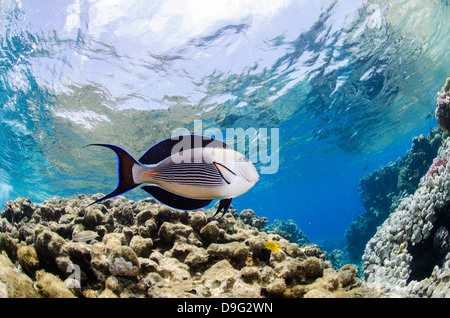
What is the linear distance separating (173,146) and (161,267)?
1447 millimetres

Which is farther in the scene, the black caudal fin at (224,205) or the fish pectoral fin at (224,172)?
the black caudal fin at (224,205)

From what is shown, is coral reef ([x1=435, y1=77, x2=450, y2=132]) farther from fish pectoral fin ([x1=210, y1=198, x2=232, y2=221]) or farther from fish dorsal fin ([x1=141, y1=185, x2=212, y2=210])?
fish dorsal fin ([x1=141, y1=185, x2=212, y2=210])

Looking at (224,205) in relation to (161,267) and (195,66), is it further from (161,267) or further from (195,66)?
(195,66)

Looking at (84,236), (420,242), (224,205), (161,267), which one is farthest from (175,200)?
(420,242)

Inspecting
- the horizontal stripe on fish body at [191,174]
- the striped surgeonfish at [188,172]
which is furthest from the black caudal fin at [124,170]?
the horizontal stripe on fish body at [191,174]

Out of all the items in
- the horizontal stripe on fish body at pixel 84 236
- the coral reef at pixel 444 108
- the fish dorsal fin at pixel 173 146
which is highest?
the coral reef at pixel 444 108

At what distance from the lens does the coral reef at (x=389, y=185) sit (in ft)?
33.9

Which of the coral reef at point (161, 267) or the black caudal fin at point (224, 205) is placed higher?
the black caudal fin at point (224, 205)

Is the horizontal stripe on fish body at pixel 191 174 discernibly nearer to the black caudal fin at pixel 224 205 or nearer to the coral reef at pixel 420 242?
the black caudal fin at pixel 224 205

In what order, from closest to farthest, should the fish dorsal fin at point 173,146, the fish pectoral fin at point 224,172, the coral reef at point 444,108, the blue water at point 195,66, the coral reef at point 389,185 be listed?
the fish pectoral fin at point 224,172, the fish dorsal fin at point 173,146, the coral reef at point 444,108, the blue water at point 195,66, the coral reef at point 389,185

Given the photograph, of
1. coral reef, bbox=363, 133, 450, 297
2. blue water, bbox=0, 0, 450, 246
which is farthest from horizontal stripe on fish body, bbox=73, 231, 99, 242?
blue water, bbox=0, 0, 450, 246

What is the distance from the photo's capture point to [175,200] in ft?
4.42
